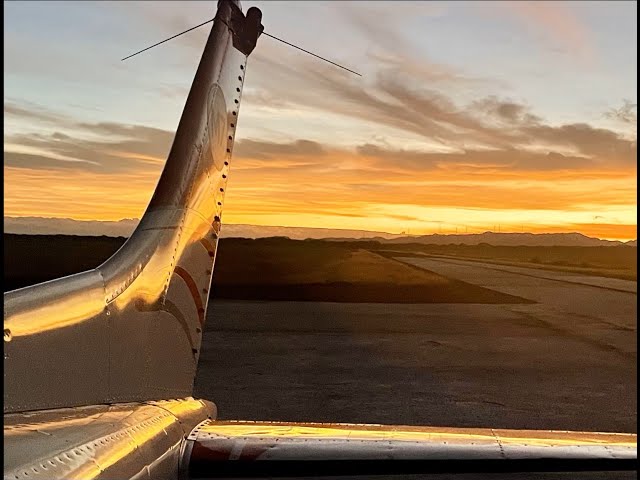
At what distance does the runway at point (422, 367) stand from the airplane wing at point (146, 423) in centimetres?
565

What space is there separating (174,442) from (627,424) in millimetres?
8565

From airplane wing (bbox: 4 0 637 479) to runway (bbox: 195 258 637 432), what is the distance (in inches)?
222

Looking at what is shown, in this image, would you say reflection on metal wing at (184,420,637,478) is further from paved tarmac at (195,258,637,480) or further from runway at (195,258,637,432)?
runway at (195,258,637,432)

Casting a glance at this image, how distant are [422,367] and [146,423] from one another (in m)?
11.2

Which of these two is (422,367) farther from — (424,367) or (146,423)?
(146,423)

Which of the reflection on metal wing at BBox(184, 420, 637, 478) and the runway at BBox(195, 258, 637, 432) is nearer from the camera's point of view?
the reflection on metal wing at BBox(184, 420, 637, 478)

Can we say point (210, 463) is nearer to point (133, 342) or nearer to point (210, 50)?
point (133, 342)

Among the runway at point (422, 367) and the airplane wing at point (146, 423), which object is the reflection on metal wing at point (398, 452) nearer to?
the airplane wing at point (146, 423)

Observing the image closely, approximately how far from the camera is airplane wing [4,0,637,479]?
11.5 ft

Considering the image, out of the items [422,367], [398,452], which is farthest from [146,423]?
[422,367]

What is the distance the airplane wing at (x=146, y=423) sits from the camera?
3512mm

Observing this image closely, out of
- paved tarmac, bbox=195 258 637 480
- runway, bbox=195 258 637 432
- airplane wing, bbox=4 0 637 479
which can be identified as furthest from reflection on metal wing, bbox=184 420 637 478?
runway, bbox=195 258 637 432

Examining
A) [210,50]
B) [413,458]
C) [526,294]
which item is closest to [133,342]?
[413,458]

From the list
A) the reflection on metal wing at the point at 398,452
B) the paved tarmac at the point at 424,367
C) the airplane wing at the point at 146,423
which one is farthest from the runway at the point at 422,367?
the reflection on metal wing at the point at 398,452
